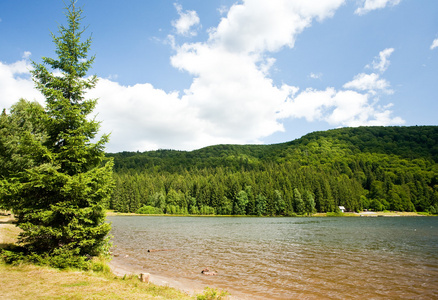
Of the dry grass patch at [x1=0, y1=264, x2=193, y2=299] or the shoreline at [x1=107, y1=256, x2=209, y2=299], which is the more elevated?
the dry grass patch at [x1=0, y1=264, x2=193, y2=299]

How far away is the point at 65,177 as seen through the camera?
547 inches

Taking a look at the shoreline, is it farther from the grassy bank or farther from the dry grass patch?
the dry grass patch

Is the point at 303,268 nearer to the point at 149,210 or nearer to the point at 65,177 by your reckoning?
the point at 65,177

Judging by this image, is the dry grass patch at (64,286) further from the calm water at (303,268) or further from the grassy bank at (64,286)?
A: the calm water at (303,268)

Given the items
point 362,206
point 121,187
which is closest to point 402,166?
point 362,206

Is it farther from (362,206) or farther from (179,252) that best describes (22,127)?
(362,206)

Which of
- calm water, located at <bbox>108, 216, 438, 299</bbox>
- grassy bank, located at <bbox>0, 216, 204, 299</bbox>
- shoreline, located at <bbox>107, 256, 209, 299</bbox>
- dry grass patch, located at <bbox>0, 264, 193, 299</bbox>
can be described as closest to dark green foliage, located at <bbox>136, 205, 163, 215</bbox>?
calm water, located at <bbox>108, 216, 438, 299</bbox>

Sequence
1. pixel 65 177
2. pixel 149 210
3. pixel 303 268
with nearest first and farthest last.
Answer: pixel 65 177, pixel 303 268, pixel 149 210

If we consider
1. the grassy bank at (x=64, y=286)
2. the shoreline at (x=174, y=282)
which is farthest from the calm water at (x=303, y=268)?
the grassy bank at (x=64, y=286)

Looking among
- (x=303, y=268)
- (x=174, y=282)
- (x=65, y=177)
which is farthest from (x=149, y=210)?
(x=65, y=177)

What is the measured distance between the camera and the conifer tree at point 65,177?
45.1 feet

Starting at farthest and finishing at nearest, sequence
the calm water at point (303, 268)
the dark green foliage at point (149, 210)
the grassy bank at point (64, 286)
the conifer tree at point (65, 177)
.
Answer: the dark green foliage at point (149, 210) → the calm water at point (303, 268) → the conifer tree at point (65, 177) → the grassy bank at point (64, 286)

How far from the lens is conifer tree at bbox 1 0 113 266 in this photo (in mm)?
13758

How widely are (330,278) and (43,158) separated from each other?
21586 mm
